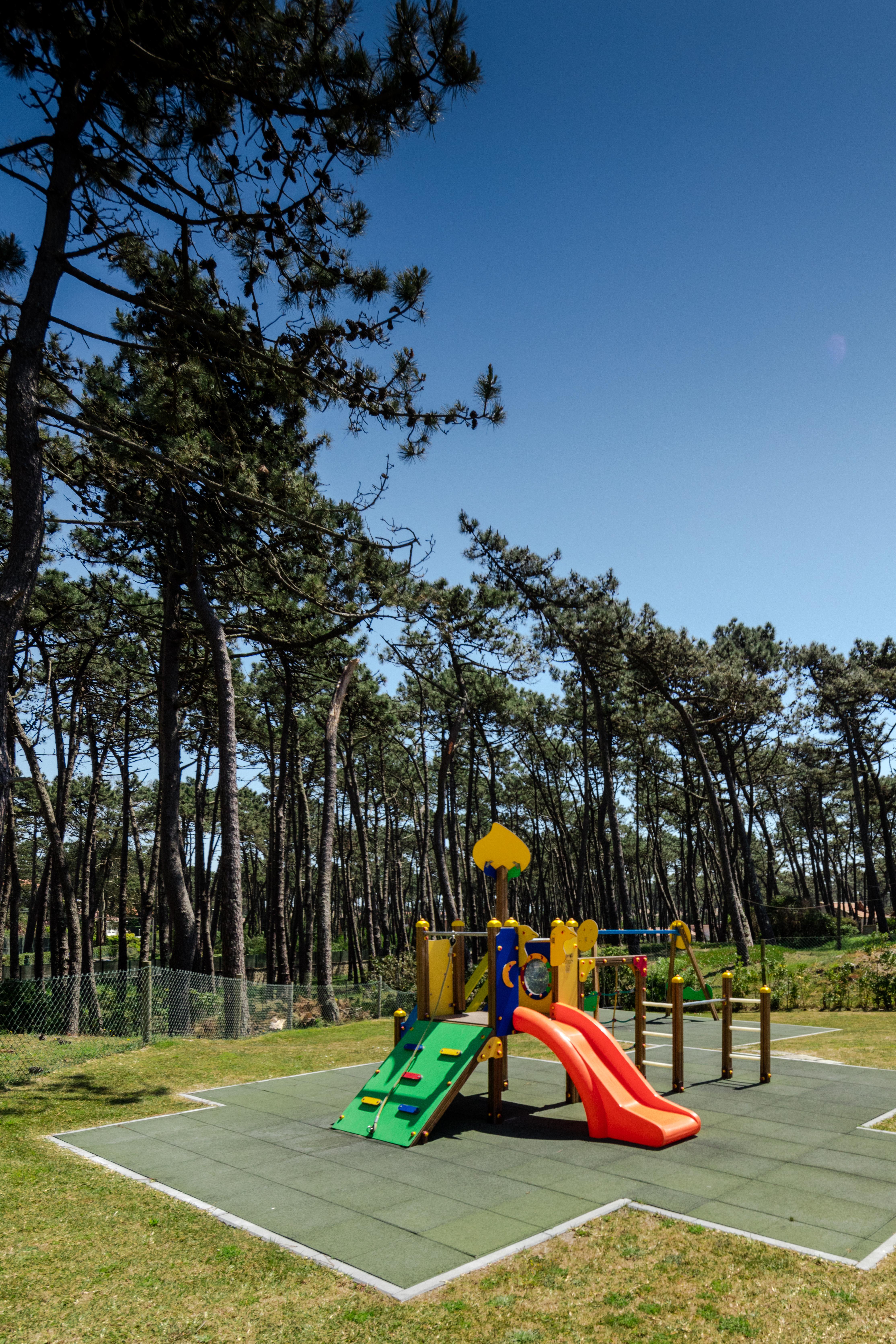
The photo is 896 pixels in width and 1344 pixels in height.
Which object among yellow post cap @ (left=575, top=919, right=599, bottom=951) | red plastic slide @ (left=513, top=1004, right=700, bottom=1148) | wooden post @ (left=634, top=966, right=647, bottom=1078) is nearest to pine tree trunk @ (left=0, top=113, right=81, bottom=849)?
red plastic slide @ (left=513, top=1004, right=700, bottom=1148)

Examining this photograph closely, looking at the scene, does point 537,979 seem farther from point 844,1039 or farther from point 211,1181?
point 844,1039

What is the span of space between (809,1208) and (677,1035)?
374 centimetres

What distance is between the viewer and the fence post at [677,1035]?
29.8ft

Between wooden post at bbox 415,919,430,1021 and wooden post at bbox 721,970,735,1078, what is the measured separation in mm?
3562

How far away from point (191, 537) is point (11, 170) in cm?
604

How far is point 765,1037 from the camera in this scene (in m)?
9.61

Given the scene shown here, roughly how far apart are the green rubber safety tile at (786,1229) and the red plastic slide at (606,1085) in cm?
159

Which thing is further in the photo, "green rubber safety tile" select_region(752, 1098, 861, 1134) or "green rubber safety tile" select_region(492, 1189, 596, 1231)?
"green rubber safety tile" select_region(752, 1098, 861, 1134)

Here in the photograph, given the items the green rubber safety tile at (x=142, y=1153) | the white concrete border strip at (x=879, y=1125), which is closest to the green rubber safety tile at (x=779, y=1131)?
the white concrete border strip at (x=879, y=1125)

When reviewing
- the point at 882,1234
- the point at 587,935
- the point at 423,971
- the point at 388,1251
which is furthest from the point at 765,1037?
the point at 388,1251

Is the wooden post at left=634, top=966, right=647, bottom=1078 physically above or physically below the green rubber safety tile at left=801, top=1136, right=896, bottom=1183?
above

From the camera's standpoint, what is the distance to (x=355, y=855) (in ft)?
188

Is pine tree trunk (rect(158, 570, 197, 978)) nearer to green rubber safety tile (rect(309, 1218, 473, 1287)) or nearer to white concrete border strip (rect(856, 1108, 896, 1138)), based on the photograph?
green rubber safety tile (rect(309, 1218, 473, 1287))

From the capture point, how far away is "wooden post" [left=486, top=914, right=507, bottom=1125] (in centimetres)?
823
